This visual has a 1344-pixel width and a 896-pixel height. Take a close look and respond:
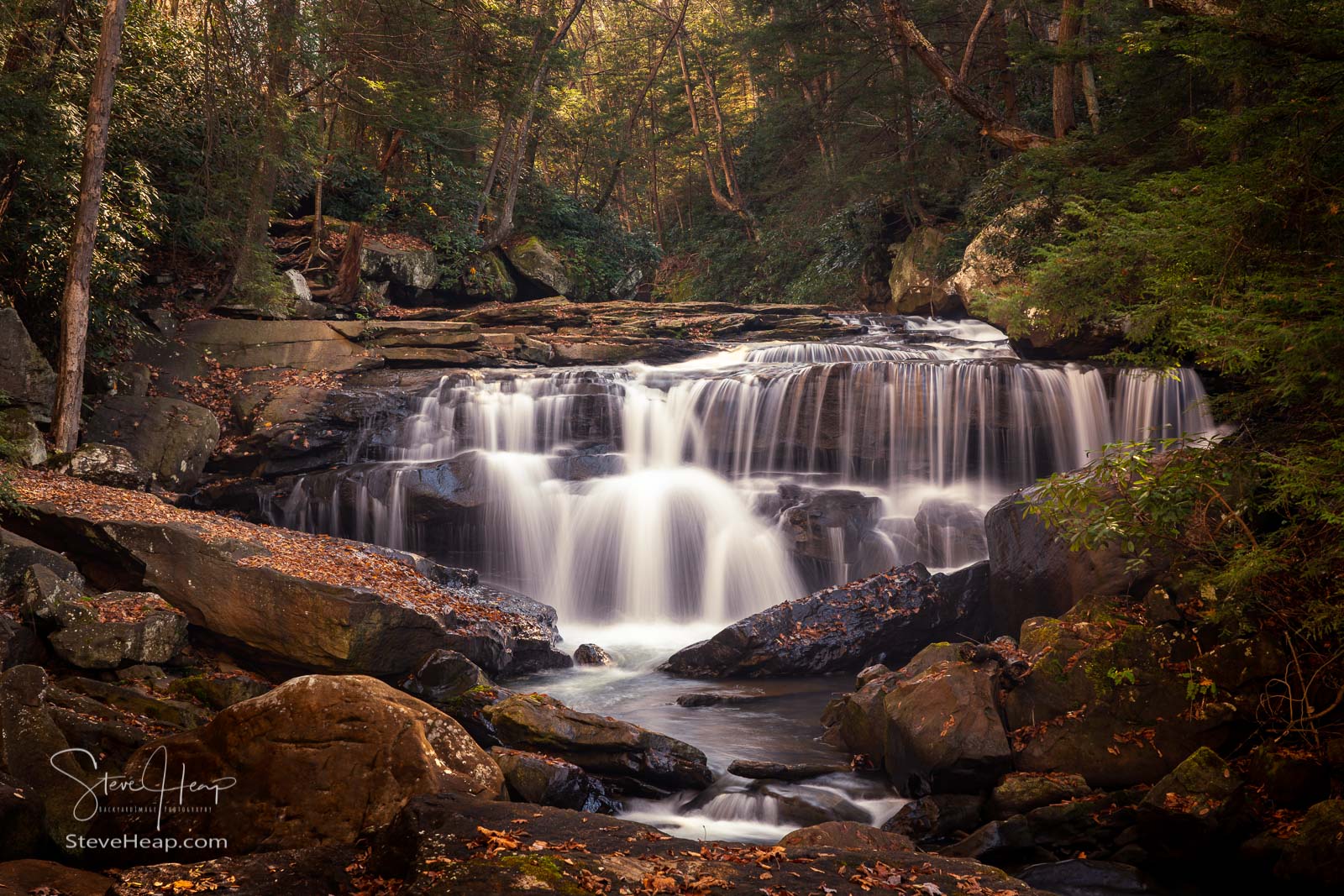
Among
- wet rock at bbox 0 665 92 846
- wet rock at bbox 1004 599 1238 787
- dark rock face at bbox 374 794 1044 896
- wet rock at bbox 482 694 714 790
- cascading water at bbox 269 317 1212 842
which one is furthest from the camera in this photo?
cascading water at bbox 269 317 1212 842

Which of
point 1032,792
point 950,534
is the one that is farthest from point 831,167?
point 1032,792

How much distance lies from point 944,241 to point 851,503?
1201 centimetres

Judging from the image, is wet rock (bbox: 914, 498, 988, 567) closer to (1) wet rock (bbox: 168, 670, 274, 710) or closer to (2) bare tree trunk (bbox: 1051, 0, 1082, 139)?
(2) bare tree trunk (bbox: 1051, 0, 1082, 139)

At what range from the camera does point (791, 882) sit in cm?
405

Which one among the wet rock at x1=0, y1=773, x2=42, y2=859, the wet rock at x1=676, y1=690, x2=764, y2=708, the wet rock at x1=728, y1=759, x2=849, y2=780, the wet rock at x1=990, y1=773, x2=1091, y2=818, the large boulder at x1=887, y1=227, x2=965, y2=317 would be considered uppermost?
the large boulder at x1=887, y1=227, x2=965, y2=317

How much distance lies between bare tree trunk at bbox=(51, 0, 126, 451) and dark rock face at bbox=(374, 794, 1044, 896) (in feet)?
29.9

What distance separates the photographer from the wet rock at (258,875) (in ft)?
12.7

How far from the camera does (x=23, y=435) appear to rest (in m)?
9.92

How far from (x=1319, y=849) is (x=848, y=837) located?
272 centimetres

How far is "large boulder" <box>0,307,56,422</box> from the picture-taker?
1026cm

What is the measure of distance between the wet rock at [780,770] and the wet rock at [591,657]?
3.39 m

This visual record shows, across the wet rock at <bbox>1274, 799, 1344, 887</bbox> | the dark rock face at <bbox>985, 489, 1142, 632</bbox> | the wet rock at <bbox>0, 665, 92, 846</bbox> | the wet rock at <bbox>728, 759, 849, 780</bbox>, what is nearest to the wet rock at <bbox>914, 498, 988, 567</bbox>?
the dark rock face at <bbox>985, 489, 1142, 632</bbox>

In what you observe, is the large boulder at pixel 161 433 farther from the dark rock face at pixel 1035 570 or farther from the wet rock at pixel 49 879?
the dark rock face at pixel 1035 570

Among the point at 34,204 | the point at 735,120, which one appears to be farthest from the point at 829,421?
the point at 735,120
